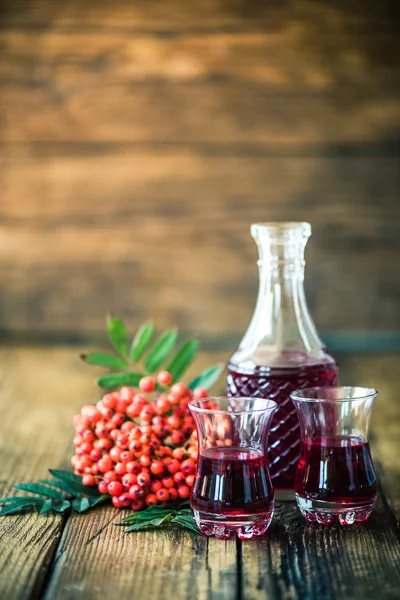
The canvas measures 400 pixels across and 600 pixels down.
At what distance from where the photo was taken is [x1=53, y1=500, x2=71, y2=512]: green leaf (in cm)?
95

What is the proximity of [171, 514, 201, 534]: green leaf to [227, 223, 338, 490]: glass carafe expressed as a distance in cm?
15

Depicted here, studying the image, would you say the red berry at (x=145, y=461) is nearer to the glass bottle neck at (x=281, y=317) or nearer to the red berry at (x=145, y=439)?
the red berry at (x=145, y=439)

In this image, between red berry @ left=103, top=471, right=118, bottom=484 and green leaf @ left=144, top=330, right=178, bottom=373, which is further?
green leaf @ left=144, top=330, right=178, bottom=373

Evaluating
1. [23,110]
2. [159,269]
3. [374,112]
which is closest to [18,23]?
[23,110]

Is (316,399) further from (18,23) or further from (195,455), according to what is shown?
(18,23)

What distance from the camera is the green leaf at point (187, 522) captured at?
0.86 m

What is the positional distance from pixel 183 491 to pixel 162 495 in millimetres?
26

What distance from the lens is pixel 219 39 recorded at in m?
2.54

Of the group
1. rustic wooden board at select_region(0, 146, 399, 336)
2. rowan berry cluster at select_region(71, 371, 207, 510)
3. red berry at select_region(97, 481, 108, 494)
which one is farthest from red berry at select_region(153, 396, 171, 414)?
rustic wooden board at select_region(0, 146, 399, 336)

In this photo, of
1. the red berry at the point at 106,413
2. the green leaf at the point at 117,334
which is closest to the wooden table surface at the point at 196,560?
the red berry at the point at 106,413

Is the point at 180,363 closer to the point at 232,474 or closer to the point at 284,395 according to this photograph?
the point at 284,395

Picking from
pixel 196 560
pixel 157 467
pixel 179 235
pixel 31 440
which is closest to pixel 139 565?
pixel 196 560

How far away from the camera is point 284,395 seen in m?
0.98

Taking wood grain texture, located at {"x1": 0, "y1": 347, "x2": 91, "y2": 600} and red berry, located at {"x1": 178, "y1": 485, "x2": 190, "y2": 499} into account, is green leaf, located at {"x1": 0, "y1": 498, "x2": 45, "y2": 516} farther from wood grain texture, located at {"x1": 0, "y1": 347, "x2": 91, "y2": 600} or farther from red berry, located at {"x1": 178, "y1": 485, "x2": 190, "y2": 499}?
red berry, located at {"x1": 178, "y1": 485, "x2": 190, "y2": 499}
